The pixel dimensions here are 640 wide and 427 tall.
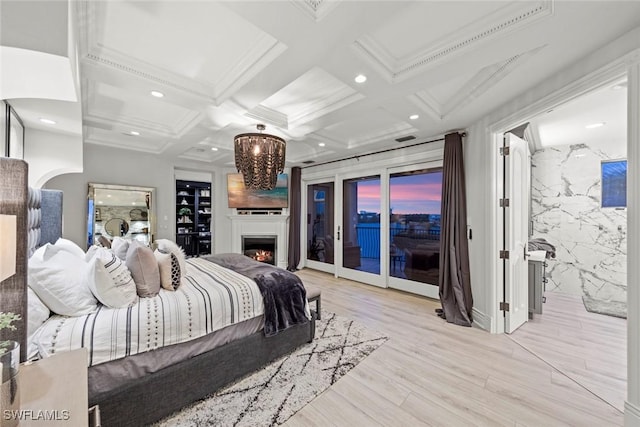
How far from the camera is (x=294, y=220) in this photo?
6.15 m

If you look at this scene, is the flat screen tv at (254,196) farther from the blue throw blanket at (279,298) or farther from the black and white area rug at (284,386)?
the black and white area rug at (284,386)

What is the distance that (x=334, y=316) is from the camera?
3.42m

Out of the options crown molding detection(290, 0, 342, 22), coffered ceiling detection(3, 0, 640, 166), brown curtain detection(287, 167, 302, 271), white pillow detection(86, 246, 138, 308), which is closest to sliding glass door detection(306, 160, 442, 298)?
brown curtain detection(287, 167, 302, 271)

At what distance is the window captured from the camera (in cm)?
401

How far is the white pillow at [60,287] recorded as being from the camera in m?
1.57

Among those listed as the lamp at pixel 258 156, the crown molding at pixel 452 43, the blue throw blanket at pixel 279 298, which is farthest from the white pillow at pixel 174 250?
the crown molding at pixel 452 43

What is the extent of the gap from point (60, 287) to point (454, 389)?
2833 millimetres

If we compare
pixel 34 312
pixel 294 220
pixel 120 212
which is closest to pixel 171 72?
pixel 34 312

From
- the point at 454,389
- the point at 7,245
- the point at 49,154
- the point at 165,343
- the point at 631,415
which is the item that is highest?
the point at 49,154

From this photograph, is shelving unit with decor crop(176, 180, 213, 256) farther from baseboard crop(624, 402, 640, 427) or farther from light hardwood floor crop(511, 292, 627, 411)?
baseboard crop(624, 402, 640, 427)

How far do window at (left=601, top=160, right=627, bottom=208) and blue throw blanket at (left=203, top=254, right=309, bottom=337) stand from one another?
16.6ft

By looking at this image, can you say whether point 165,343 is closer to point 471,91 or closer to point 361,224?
point 471,91

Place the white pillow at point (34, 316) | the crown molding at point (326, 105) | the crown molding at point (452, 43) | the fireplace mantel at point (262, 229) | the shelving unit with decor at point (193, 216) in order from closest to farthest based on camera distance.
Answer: the white pillow at point (34, 316), the crown molding at point (452, 43), the crown molding at point (326, 105), the fireplace mantel at point (262, 229), the shelving unit with decor at point (193, 216)

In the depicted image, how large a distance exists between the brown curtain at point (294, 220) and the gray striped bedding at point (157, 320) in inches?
145
